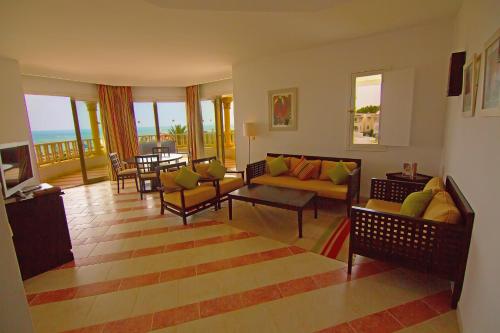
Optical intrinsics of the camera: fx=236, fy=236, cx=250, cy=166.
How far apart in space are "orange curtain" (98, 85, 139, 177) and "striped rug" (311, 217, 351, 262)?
20.7 ft

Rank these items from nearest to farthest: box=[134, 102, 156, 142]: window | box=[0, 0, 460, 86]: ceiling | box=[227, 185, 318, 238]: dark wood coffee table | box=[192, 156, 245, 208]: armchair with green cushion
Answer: box=[0, 0, 460, 86]: ceiling < box=[227, 185, 318, 238]: dark wood coffee table < box=[192, 156, 245, 208]: armchair with green cushion < box=[134, 102, 156, 142]: window

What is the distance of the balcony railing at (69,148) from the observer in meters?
6.86

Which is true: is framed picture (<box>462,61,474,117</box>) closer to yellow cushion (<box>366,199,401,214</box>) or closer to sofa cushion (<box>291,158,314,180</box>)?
yellow cushion (<box>366,199,401,214</box>)

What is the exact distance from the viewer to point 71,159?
765cm

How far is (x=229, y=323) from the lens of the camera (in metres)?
1.75

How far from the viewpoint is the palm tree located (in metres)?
8.48

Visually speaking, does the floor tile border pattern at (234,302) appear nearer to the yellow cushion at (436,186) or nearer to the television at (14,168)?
the yellow cushion at (436,186)

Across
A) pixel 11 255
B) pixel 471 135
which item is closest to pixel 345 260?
pixel 471 135

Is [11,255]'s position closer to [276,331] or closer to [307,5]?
[276,331]

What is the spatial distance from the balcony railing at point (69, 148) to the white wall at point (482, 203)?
22.1ft

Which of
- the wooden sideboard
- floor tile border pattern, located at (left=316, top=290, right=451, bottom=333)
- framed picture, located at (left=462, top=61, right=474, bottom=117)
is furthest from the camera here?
the wooden sideboard

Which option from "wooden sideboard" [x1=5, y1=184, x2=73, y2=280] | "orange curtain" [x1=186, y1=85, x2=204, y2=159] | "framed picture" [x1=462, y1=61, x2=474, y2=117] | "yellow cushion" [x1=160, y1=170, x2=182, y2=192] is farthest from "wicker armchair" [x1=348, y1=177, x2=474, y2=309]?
"orange curtain" [x1=186, y1=85, x2=204, y2=159]

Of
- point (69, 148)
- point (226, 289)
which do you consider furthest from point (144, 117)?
point (226, 289)

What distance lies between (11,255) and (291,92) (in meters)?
4.52
